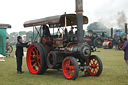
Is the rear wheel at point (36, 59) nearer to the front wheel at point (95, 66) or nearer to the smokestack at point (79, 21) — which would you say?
the smokestack at point (79, 21)

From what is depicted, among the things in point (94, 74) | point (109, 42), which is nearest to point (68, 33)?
point (94, 74)

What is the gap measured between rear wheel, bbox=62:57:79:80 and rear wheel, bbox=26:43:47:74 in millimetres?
923

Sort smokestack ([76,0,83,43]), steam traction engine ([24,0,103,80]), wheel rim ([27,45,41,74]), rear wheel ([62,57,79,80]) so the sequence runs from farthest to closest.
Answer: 1. wheel rim ([27,45,41,74])
2. smokestack ([76,0,83,43])
3. steam traction engine ([24,0,103,80])
4. rear wheel ([62,57,79,80])

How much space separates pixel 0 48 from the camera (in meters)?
13.3

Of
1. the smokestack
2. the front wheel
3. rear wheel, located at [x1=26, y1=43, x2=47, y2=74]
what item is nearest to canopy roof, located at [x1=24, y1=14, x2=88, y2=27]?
the smokestack

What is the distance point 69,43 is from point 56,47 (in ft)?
1.86

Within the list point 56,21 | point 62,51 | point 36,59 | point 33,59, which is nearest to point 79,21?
point 56,21

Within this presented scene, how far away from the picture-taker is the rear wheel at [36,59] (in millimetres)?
6414

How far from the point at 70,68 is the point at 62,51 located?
2.33 feet

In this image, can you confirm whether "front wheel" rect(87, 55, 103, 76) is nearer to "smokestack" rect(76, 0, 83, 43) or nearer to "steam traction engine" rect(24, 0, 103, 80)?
"steam traction engine" rect(24, 0, 103, 80)

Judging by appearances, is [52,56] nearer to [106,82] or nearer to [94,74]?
[94,74]

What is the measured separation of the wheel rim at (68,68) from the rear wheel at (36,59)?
906 mm

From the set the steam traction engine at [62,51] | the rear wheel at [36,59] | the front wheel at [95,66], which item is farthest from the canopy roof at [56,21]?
the front wheel at [95,66]

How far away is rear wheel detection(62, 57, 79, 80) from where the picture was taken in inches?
212
